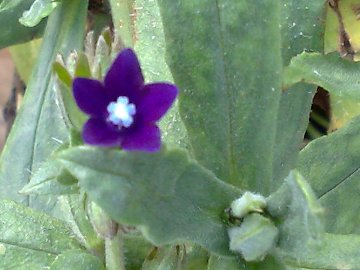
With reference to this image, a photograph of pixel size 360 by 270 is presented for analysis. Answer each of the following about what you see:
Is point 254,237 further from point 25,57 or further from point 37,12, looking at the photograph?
point 25,57

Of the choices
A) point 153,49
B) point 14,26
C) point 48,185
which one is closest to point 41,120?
point 14,26

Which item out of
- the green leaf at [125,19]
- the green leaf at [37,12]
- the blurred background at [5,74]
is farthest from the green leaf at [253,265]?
the blurred background at [5,74]

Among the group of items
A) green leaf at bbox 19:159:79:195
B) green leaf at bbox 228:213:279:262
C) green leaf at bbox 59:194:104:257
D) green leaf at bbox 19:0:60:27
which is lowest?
green leaf at bbox 59:194:104:257

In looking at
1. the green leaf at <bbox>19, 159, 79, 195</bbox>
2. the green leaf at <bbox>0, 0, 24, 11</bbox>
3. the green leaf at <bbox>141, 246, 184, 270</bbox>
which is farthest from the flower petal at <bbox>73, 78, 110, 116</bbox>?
the green leaf at <bbox>0, 0, 24, 11</bbox>

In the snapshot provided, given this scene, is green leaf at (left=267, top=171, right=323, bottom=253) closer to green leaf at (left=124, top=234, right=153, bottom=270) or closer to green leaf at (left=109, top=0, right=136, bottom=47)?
green leaf at (left=124, top=234, right=153, bottom=270)

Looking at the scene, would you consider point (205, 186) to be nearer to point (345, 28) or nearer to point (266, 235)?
point (266, 235)

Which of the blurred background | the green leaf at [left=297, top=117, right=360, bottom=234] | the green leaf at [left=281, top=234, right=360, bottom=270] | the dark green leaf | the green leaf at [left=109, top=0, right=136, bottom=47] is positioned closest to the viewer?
the dark green leaf
